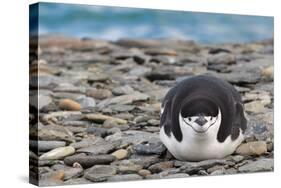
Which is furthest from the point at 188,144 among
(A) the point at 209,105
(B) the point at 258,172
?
(B) the point at 258,172

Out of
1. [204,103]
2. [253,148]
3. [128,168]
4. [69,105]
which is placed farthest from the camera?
[253,148]

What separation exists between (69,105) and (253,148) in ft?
6.51

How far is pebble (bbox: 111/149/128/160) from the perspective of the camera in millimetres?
7645

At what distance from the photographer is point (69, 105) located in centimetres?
A: 777

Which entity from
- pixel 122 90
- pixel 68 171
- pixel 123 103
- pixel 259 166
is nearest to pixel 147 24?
pixel 122 90

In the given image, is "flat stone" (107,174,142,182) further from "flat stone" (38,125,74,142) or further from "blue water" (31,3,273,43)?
"blue water" (31,3,273,43)

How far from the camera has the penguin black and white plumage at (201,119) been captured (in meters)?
7.49

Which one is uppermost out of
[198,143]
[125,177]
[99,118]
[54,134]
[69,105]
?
[69,105]

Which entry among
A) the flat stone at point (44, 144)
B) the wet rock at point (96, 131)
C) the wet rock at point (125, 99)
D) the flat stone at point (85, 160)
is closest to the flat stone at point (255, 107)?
the wet rock at point (125, 99)

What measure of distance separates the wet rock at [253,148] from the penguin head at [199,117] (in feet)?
1.95

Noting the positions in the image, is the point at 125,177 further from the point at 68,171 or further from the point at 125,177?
the point at 68,171

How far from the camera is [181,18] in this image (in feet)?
26.9

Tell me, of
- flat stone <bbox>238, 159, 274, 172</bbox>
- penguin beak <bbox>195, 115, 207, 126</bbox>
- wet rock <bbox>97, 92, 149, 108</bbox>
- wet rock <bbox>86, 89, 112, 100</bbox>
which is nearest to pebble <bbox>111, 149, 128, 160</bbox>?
wet rock <bbox>97, 92, 149, 108</bbox>

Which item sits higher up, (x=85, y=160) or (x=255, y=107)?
(x=255, y=107)
